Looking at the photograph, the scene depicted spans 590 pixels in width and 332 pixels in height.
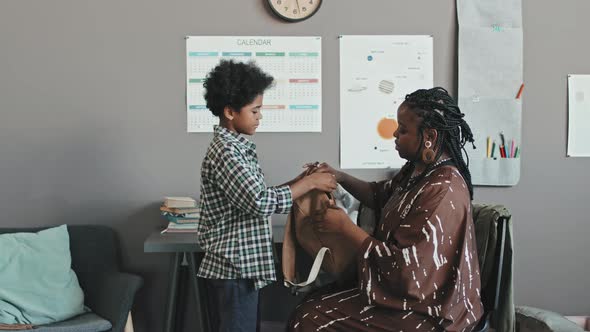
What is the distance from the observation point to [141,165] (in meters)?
2.88

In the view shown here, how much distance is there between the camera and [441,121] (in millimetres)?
1894

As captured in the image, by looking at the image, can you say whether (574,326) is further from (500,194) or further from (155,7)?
(155,7)

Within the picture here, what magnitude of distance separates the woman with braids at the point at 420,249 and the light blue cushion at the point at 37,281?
1.08 meters

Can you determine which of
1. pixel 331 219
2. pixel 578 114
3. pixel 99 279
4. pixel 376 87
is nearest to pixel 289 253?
pixel 331 219

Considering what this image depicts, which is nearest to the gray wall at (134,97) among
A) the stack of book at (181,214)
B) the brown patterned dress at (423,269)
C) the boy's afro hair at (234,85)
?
the stack of book at (181,214)

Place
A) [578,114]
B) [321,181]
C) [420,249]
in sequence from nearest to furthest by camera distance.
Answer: [420,249], [321,181], [578,114]

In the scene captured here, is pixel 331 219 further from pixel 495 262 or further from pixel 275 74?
pixel 275 74

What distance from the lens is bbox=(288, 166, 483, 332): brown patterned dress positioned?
174 centimetres

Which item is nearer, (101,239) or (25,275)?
(25,275)

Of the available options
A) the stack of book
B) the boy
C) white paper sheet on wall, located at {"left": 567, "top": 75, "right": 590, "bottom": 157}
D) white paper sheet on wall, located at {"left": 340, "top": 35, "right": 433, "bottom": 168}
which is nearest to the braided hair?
the boy

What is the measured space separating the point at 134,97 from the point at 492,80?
1.72 metres

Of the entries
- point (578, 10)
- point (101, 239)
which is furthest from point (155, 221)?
point (578, 10)

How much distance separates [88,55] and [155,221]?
2.77 ft

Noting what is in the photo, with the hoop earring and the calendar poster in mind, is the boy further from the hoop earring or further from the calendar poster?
the calendar poster
